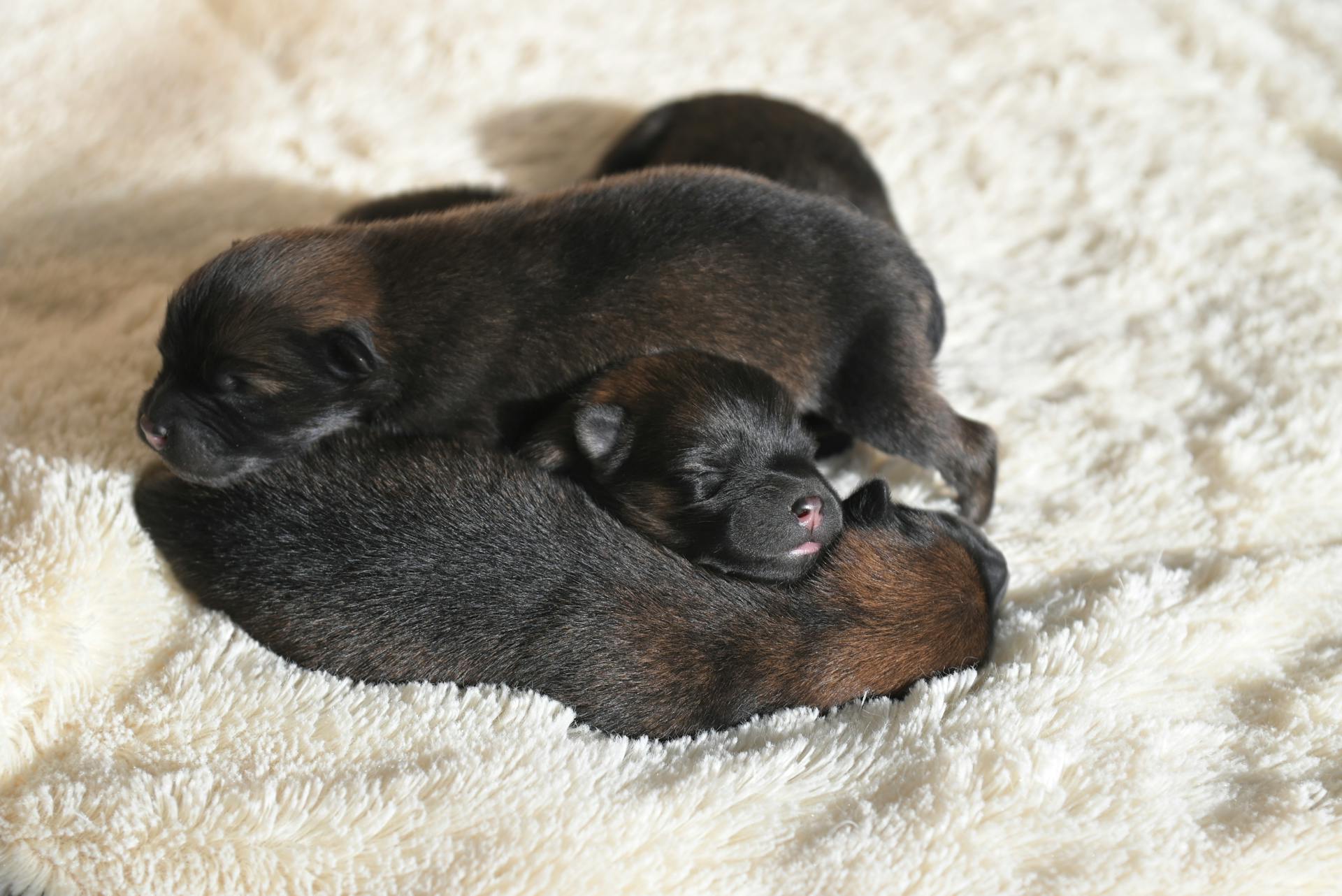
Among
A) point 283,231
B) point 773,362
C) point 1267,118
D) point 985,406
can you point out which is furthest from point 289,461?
point 1267,118

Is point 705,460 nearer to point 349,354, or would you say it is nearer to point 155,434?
point 349,354

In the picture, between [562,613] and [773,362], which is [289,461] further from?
[773,362]

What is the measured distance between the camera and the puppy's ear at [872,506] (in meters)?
2.39

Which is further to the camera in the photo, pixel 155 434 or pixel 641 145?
pixel 641 145

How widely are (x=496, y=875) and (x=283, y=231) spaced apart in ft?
4.79

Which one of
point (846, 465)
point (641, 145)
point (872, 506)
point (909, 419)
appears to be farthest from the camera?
point (641, 145)

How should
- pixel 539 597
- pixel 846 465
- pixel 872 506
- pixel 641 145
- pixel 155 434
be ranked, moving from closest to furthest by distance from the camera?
pixel 539 597, pixel 155 434, pixel 872 506, pixel 846 465, pixel 641 145

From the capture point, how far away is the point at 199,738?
2104 mm

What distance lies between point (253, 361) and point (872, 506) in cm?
130

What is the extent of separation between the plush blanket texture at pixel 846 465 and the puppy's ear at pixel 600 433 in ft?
1.81

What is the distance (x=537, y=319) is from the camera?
2498mm

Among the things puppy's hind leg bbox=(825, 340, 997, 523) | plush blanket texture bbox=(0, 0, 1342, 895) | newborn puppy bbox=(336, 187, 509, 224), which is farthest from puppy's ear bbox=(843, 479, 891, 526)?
newborn puppy bbox=(336, 187, 509, 224)

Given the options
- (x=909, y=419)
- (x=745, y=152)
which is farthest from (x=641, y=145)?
(x=909, y=419)

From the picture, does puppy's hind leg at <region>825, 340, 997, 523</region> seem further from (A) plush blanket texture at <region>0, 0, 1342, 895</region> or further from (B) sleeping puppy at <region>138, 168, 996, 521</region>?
(A) plush blanket texture at <region>0, 0, 1342, 895</region>
